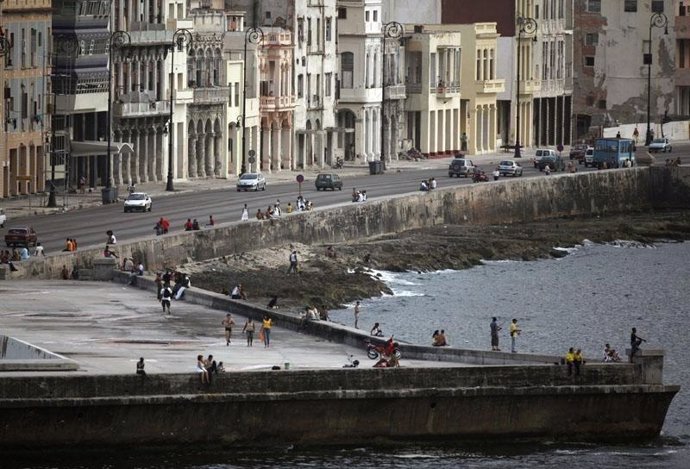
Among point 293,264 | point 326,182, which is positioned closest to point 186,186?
point 326,182

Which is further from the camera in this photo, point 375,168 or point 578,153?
point 578,153

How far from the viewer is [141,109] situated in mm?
153875

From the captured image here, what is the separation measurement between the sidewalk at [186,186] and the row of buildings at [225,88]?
103cm

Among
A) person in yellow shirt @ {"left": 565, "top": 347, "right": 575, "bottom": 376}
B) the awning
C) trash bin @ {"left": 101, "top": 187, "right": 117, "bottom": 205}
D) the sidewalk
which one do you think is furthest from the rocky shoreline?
person in yellow shirt @ {"left": 565, "top": 347, "right": 575, "bottom": 376}

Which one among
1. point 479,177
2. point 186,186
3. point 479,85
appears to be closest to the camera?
point 186,186

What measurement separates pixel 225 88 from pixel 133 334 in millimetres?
68330

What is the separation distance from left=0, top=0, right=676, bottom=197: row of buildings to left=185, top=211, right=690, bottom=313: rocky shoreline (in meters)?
13.6

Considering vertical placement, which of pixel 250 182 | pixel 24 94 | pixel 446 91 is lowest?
pixel 250 182

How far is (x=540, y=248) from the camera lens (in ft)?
497

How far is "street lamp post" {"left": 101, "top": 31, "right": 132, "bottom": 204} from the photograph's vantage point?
14088 cm

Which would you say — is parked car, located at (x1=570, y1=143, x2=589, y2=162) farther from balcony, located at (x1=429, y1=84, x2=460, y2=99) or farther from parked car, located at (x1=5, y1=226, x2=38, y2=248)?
parked car, located at (x1=5, y1=226, x2=38, y2=248)

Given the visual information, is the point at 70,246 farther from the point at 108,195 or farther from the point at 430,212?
the point at 430,212

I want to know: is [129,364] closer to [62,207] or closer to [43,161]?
[62,207]

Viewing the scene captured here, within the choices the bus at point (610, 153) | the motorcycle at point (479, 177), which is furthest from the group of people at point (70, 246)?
the bus at point (610, 153)
